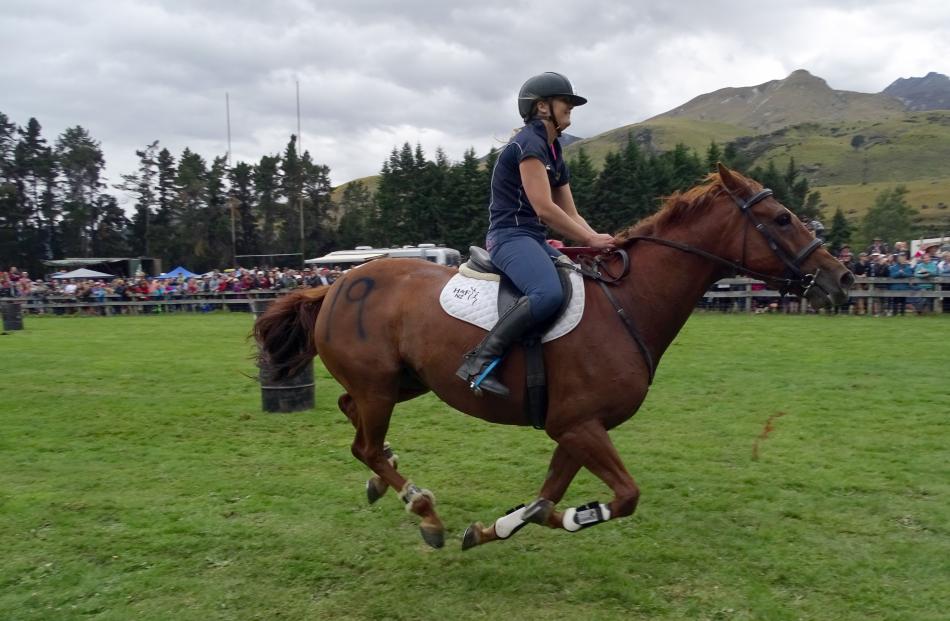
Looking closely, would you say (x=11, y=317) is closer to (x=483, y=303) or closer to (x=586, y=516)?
(x=483, y=303)

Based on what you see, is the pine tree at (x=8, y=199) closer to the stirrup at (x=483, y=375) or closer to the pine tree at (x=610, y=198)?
the pine tree at (x=610, y=198)

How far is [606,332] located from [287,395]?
257 inches

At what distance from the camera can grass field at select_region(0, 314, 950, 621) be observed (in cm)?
433

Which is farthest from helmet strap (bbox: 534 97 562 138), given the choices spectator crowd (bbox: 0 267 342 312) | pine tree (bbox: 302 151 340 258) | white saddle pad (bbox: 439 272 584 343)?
pine tree (bbox: 302 151 340 258)

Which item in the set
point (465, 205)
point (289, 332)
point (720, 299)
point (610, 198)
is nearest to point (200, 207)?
point (465, 205)

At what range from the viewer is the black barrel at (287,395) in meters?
9.90

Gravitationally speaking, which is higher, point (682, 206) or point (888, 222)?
point (888, 222)

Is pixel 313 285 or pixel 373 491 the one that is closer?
pixel 373 491

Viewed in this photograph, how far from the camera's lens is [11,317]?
79.8 ft

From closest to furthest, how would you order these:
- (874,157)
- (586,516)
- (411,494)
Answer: (586,516) → (411,494) → (874,157)

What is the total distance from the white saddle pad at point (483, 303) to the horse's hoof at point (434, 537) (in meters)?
1.54

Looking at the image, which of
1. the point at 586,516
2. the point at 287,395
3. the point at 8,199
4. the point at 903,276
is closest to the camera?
the point at 586,516

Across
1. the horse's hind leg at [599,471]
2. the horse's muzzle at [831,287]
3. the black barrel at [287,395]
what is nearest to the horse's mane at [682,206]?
the horse's muzzle at [831,287]

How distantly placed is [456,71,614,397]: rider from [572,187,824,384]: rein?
232mm
